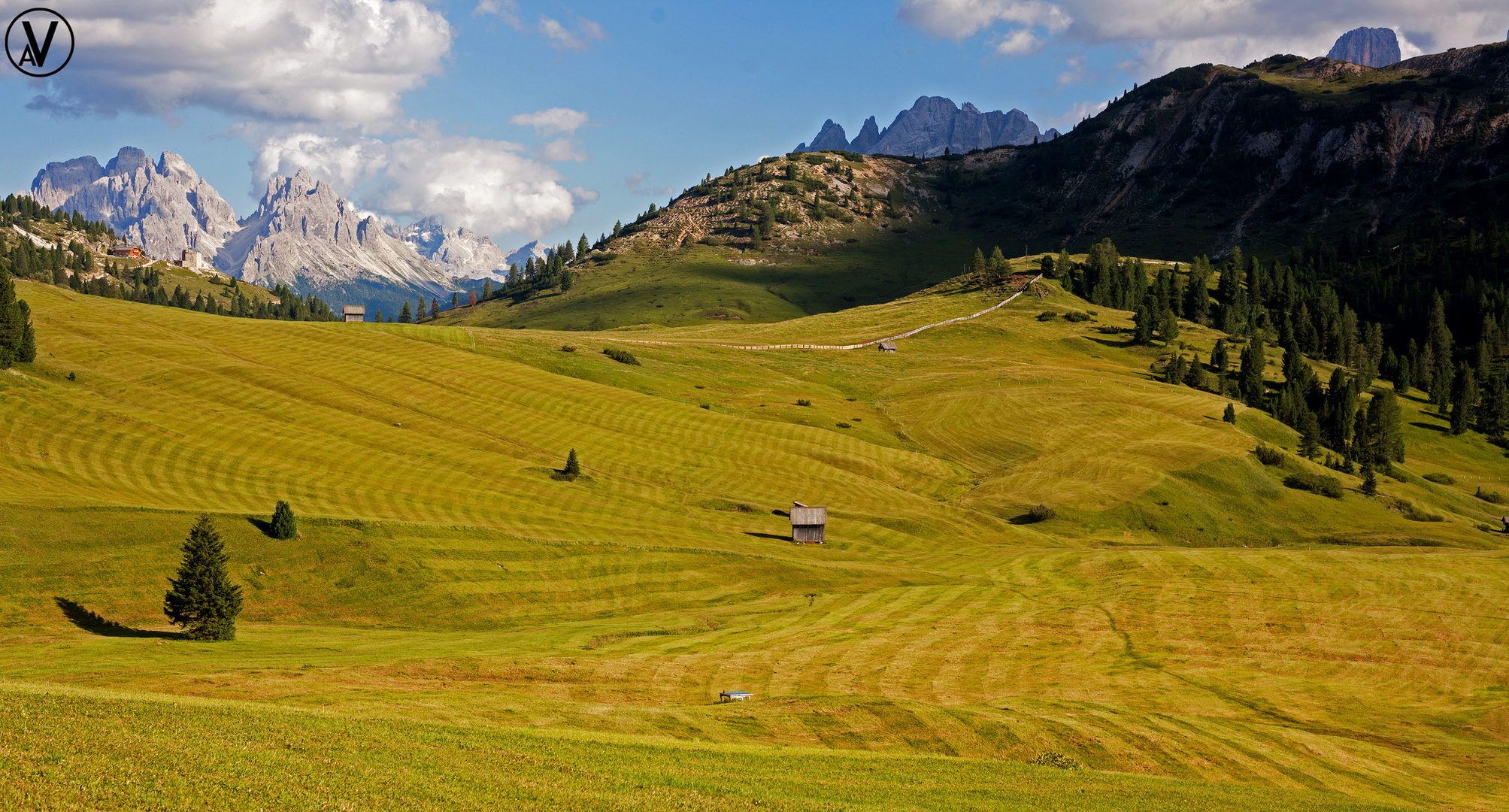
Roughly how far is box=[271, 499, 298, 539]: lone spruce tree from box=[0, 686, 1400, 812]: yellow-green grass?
45.0 metres

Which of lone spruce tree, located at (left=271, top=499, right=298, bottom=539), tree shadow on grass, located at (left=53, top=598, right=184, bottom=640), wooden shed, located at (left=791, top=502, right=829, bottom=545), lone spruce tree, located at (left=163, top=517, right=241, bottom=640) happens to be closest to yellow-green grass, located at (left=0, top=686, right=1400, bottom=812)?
lone spruce tree, located at (left=163, top=517, right=241, bottom=640)

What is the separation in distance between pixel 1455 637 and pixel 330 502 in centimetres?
10367

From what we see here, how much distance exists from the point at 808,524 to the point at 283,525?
55.0 m

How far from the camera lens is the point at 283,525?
75.7 meters

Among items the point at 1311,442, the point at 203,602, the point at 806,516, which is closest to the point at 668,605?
the point at 806,516

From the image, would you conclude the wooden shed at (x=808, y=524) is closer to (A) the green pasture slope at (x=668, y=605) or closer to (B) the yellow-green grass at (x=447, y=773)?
(A) the green pasture slope at (x=668, y=605)

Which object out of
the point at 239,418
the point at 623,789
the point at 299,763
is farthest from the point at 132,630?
the point at 239,418

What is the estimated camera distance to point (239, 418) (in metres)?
114

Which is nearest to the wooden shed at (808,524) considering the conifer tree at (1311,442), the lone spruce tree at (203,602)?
the lone spruce tree at (203,602)

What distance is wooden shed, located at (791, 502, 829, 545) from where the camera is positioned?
106688mm

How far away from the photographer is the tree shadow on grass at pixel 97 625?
2338 inches

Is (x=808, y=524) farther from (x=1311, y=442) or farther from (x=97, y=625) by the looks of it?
(x=1311, y=442)

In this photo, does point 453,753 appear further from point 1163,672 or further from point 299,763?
point 1163,672

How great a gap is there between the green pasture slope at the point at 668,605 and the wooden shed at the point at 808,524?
3.95 metres
